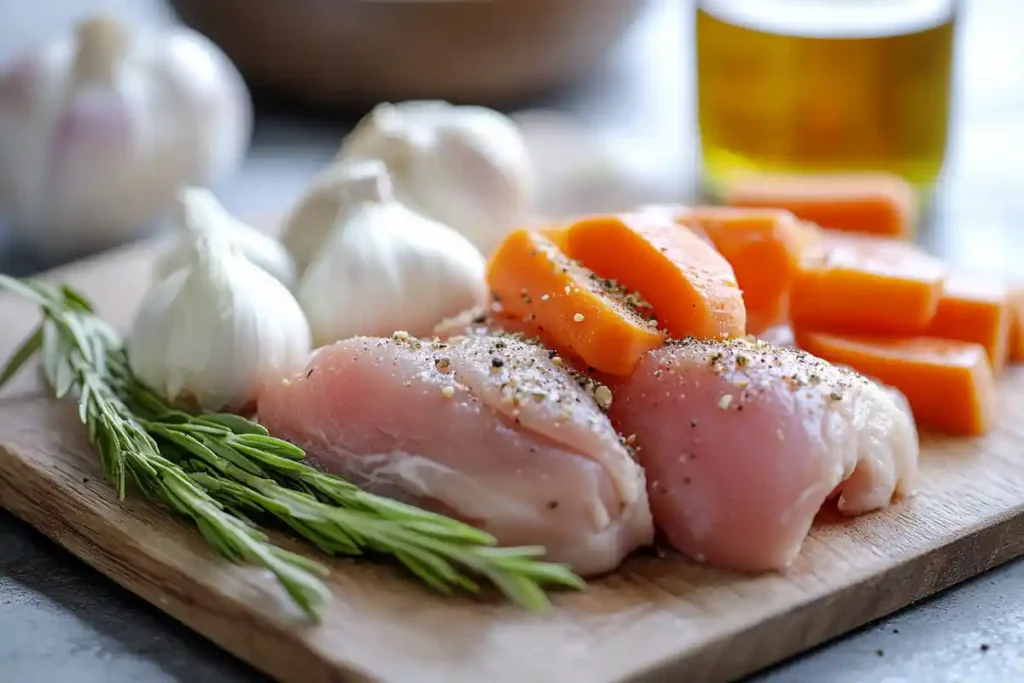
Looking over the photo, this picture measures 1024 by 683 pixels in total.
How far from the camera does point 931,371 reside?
204 centimetres

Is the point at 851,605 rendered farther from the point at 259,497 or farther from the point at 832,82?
the point at 832,82

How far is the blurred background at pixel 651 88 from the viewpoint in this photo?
9.09 feet

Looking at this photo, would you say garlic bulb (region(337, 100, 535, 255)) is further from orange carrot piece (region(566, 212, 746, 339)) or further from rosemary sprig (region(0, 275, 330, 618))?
rosemary sprig (region(0, 275, 330, 618))

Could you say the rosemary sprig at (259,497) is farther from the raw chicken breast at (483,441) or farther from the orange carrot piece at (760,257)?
the orange carrot piece at (760,257)

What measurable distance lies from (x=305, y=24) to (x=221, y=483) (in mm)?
1864

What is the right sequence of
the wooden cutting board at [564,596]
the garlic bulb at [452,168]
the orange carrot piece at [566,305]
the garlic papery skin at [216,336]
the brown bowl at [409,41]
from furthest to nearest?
the brown bowl at [409,41] → the garlic bulb at [452,168] → the garlic papery skin at [216,336] → the orange carrot piece at [566,305] → the wooden cutting board at [564,596]

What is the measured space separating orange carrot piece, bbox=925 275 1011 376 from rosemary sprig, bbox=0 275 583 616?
914 millimetres

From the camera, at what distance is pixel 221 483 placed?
172 cm

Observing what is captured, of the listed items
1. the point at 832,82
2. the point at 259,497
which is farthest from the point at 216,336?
the point at 832,82

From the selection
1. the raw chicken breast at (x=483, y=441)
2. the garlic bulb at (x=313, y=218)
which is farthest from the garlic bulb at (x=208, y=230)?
the raw chicken breast at (x=483, y=441)

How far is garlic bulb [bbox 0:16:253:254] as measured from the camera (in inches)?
108

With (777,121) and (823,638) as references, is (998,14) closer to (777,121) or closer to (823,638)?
(777,121)

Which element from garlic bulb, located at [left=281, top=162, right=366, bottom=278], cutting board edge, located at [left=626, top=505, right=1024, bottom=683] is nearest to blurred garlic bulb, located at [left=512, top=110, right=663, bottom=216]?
garlic bulb, located at [left=281, top=162, right=366, bottom=278]

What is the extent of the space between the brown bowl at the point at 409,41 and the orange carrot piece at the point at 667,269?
143cm
